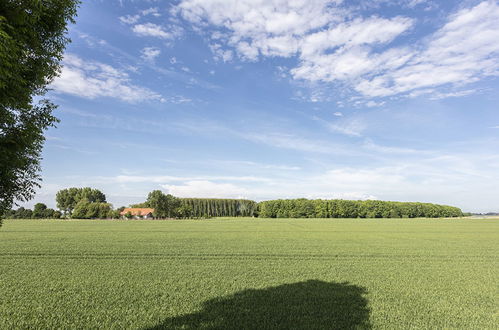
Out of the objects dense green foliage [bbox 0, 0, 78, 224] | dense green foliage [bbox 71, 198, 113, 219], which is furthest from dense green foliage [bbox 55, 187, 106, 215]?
dense green foliage [bbox 0, 0, 78, 224]

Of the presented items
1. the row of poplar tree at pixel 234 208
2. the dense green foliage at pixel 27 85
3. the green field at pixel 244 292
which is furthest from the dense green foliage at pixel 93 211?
the dense green foliage at pixel 27 85

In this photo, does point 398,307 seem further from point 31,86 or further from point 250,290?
point 31,86

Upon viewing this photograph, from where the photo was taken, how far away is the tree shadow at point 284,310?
10266 mm

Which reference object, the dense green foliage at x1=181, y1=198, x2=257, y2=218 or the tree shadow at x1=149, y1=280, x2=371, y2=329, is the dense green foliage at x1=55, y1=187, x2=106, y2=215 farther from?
the tree shadow at x1=149, y1=280, x2=371, y2=329

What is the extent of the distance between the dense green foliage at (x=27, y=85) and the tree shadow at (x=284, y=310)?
743 cm

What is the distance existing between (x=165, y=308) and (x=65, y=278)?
8.85 meters

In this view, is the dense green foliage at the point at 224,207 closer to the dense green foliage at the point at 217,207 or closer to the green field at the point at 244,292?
the dense green foliage at the point at 217,207

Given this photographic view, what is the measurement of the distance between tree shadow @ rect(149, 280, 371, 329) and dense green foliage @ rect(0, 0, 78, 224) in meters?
7.43

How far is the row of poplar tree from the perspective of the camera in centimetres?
13838

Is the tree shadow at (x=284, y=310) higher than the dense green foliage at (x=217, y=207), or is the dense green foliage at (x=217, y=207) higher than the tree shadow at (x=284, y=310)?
the dense green foliage at (x=217, y=207)

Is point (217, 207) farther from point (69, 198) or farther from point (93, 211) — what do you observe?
point (69, 198)

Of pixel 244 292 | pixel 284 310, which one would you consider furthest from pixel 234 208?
pixel 284 310

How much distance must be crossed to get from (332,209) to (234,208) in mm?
57516

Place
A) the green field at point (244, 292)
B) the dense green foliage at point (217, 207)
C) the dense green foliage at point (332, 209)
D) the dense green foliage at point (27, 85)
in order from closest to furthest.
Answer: the dense green foliage at point (27, 85), the green field at point (244, 292), the dense green foliage at point (332, 209), the dense green foliage at point (217, 207)
